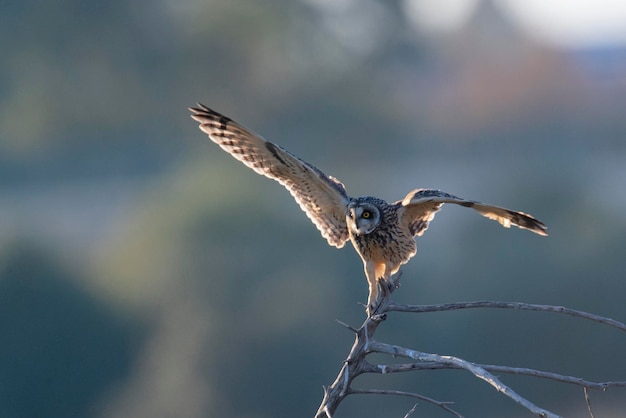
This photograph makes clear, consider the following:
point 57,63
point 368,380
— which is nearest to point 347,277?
point 368,380

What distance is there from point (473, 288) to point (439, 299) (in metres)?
0.53

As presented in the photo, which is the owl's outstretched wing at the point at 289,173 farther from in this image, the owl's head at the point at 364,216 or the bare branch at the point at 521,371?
the bare branch at the point at 521,371

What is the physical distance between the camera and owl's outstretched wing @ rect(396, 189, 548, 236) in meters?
3.49

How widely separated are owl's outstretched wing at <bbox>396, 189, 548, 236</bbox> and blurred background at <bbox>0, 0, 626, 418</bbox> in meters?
9.64

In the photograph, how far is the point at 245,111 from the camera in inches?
872

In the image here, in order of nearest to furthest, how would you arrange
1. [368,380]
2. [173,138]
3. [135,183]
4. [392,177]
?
[368,380]
[392,177]
[135,183]
[173,138]

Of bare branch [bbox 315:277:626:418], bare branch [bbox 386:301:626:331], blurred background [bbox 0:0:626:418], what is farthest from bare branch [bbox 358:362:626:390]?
blurred background [bbox 0:0:626:418]

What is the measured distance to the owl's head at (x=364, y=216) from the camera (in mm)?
3891

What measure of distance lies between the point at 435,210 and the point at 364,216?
262 millimetres

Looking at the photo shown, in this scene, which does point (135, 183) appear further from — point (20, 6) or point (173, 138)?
point (20, 6)

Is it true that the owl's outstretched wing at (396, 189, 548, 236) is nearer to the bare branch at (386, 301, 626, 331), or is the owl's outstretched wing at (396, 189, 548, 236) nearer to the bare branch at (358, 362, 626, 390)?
the bare branch at (386, 301, 626, 331)

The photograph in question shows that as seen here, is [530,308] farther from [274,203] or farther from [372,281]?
[274,203]

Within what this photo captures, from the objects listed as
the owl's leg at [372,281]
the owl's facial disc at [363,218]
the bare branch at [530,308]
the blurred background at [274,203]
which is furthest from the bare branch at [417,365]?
the blurred background at [274,203]

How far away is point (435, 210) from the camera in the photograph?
394 centimetres
